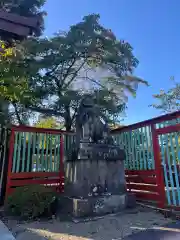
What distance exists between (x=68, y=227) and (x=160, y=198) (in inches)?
90.2

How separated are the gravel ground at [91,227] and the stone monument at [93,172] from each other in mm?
300

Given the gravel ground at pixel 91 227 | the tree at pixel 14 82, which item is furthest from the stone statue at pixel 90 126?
the tree at pixel 14 82

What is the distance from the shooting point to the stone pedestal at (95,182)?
3943 mm

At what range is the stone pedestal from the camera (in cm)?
394

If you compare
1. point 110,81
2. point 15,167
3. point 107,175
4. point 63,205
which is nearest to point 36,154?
point 15,167

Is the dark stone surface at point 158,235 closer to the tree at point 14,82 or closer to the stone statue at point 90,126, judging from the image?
the stone statue at point 90,126

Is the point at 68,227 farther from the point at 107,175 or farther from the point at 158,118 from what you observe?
the point at 158,118

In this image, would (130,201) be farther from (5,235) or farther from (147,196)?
(5,235)

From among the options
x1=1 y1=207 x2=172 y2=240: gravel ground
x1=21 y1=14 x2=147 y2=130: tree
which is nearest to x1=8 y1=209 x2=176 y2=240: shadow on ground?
x1=1 y1=207 x2=172 y2=240: gravel ground

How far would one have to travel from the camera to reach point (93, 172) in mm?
4266

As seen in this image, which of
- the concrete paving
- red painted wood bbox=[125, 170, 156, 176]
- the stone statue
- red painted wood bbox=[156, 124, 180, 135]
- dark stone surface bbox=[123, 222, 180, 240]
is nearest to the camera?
the concrete paving

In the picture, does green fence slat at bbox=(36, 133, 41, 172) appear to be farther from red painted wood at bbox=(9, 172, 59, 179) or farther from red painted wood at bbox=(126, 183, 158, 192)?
red painted wood at bbox=(126, 183, 158, 192)

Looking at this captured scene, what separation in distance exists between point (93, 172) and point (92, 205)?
0.69 metres

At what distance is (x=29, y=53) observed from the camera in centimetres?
684
